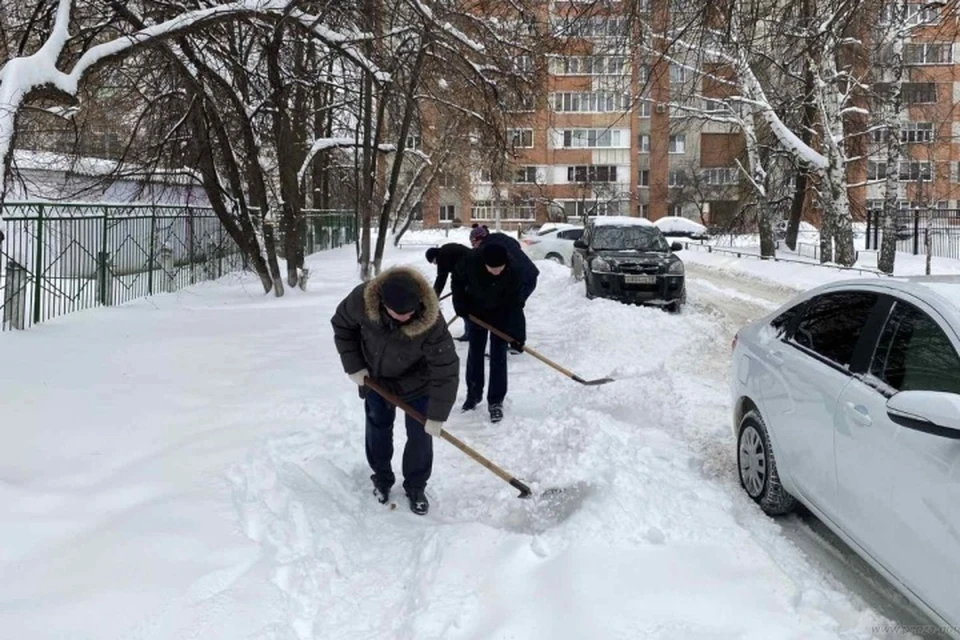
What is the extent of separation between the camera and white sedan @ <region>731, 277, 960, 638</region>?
9.38ft

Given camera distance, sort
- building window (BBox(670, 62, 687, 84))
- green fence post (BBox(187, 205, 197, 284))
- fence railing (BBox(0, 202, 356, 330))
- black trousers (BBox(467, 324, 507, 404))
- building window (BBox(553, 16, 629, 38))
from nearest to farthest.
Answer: black trousers (BBox(467, 324, 507, 404)), building window (BBox(553, 16, 629, 38)), fence railing (BBox(0, 202, 356, 330)), building window (BBox(670, 62, 687, 84)), green fence post (BBox(187, 205, 197, 284))

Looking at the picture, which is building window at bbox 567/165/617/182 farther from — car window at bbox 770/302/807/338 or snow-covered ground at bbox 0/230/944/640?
car window at bbox 770/302/807/338

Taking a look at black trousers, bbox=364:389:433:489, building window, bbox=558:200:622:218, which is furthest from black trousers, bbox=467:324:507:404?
building window, bbox=558:200:622:218

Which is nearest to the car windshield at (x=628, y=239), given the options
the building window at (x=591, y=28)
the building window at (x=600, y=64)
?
the building window at (x=600, y=64)

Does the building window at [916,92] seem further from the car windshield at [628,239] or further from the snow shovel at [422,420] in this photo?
the snow shovel at [422,420]

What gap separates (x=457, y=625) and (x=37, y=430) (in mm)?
3665

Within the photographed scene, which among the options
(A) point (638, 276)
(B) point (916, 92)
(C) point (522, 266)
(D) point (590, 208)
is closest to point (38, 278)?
(C) point (522, 266)

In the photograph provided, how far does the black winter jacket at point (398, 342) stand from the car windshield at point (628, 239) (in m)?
11.1

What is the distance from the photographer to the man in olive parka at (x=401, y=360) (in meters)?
4.42

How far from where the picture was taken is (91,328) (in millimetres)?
10258

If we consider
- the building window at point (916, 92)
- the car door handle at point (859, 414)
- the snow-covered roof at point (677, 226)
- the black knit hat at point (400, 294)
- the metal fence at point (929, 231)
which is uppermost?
the building window at point (916, 92)

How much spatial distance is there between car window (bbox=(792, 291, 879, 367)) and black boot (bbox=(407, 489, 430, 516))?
7.78ft

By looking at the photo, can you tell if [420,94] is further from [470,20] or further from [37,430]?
[37,430]

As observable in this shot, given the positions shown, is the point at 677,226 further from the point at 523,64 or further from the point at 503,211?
the point at 523,64
